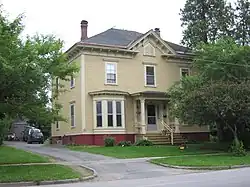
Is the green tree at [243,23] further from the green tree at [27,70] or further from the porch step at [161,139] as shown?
the green tree at [27,70]

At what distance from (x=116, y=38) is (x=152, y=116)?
775 cm

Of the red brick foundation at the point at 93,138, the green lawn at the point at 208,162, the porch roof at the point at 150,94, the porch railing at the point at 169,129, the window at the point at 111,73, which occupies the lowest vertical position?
the green lawn at the point at 208,162

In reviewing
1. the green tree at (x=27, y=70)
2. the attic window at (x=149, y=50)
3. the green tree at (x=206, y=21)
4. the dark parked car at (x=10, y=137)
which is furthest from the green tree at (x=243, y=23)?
the dark parked car at (x=10, y=137)

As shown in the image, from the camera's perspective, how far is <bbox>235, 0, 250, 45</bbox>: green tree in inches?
1549

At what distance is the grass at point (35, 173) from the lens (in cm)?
1494

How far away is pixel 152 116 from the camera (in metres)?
36.2

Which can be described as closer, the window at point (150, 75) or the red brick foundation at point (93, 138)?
the red brick foundation at point (93, 138)

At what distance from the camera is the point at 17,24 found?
17.7 m

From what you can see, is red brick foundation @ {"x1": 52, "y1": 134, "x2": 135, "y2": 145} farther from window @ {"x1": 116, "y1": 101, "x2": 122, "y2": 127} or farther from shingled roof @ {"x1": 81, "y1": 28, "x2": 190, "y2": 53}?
shingled roof @ {"x1": 81, "y1": 28, "x2": 190, "y2": 53}

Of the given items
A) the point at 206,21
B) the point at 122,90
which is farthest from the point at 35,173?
the point at 206,21

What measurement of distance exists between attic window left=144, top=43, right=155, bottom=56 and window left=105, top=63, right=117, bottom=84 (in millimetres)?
3433

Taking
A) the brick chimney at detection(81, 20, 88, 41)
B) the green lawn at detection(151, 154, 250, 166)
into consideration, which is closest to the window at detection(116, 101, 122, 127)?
the brick chimney at detection(81, 20, 88, 41)

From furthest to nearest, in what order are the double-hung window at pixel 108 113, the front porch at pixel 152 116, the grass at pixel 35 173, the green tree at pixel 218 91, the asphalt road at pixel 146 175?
1. the front porch at pixel 152 116
2. the double-hung window at pixel 108 113
3. the green tree at pixel 218 91
4. the grass at pixel 35 173
5. the asphalt road at pixel 146 175

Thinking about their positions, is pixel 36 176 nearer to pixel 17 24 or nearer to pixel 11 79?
pixel 11 79
